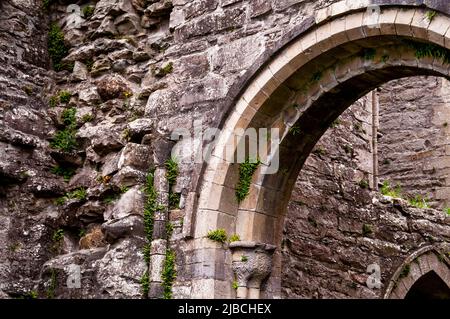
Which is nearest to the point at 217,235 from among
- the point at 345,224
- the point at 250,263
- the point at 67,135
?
the point at 250,263

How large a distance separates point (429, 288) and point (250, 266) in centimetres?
357

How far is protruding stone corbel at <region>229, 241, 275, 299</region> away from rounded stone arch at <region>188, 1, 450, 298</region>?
1cm

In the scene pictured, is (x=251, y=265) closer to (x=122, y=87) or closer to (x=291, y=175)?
(x=291, y=175)

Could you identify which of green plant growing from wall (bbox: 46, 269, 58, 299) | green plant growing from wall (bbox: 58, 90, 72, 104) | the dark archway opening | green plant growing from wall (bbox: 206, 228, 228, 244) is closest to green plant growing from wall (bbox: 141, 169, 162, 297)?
green plant growing from wall (bbox: 206, 228, 228, 244)

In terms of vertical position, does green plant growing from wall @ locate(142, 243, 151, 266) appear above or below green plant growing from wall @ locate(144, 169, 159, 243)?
below

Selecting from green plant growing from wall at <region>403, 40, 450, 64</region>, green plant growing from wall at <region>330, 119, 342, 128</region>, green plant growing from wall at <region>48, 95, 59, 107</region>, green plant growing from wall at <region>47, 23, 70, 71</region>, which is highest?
green plant growing from wall at <region>47, 23, 70, 71</region>

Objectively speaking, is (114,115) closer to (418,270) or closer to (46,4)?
(46,4)

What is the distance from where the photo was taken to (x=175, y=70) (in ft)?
23.8

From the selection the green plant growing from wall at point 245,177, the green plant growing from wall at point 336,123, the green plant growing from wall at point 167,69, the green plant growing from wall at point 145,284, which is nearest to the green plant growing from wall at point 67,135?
the green plant growing from wall at point 167,69

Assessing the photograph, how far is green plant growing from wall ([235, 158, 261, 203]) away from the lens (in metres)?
6.76

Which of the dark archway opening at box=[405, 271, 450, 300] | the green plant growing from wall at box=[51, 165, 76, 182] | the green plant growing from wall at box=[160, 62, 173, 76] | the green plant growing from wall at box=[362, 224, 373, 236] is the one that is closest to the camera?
the green plant growing from wall at box=[160, 62, 173, 76]

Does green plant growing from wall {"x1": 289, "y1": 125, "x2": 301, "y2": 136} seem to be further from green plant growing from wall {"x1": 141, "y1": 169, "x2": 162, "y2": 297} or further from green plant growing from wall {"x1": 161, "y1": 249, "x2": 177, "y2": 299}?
green plant growing from wall {"x1": 161, "y1": 249, "x2": 177, "y2": 299}

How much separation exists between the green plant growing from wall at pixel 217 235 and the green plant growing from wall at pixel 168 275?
36 cm
